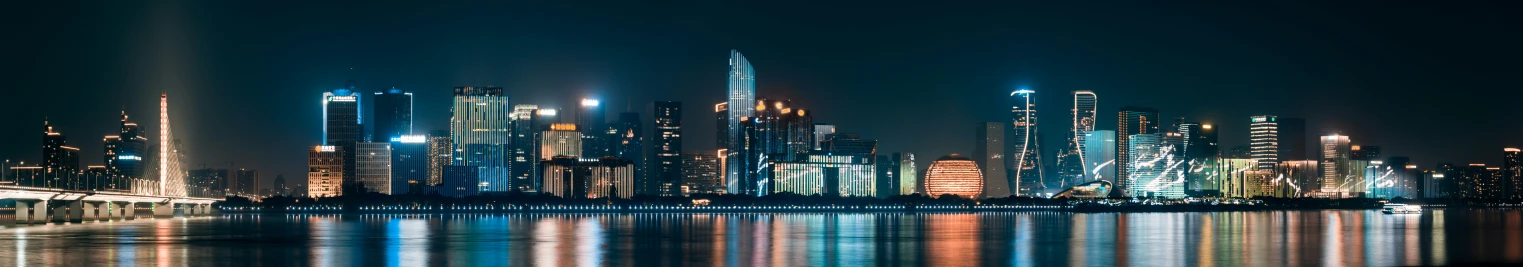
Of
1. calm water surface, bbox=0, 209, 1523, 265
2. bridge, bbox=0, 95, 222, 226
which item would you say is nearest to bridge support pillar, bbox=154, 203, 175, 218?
bridge, bbox=0, 95, 222, 226

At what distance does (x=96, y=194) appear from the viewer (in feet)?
445

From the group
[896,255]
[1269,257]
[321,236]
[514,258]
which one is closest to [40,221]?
[321,236]

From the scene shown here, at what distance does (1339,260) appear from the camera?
66.6 metres

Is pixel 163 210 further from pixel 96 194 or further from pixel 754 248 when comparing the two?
pixel 754 248

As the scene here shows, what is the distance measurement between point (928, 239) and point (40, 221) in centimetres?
8030

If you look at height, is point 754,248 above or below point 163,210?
above

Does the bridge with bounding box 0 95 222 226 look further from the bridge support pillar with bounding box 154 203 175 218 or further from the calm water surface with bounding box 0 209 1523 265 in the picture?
the calm water surface with bounding box 0 209 1523 265

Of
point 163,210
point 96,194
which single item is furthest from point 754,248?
point 163,210

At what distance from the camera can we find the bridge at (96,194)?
125m

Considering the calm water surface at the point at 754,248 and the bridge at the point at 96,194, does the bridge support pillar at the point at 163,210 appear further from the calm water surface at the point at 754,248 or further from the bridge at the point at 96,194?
the calm water surface at the point at 754,248

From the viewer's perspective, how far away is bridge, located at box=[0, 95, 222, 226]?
12475 cm

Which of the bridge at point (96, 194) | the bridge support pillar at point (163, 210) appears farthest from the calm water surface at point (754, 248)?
the bridge support pillar at point (163, 210)

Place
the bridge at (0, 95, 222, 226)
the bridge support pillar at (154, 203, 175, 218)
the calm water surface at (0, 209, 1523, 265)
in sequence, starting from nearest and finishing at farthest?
the calm water surface at (0, 209, 1523, 265)
the bridge at (0, 95, 222, 226)
the bridge support pillar at (154, 203, 175, 218)

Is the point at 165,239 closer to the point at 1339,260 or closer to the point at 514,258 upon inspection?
the point at 514,258
